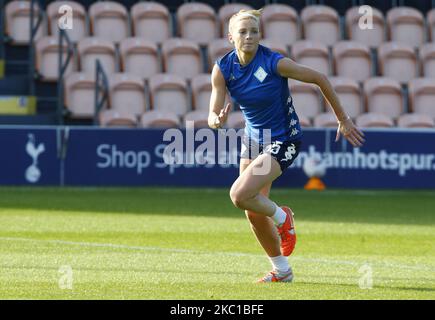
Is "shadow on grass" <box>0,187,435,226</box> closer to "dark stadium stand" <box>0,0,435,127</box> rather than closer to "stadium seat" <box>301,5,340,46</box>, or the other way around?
"dark stadium stand" <box>0,0,435,127</box>

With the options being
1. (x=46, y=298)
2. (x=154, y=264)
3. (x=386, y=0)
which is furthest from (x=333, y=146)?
(x=46, y=298)

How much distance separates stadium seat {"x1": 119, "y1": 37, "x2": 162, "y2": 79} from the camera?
76.1 feet

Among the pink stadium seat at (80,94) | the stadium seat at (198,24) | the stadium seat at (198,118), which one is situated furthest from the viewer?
the stadium seat at (198,24)

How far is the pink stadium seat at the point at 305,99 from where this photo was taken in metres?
22.9

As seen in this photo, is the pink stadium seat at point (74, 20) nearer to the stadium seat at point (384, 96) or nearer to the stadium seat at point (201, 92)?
the stadium seat at point (201, 92)

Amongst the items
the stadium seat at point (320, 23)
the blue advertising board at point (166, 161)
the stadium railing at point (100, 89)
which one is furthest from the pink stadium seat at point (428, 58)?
the stadium railing at point (100, 89)

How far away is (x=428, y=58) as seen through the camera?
944 inches

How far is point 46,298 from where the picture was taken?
324 inches

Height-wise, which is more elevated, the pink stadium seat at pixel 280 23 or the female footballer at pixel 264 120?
the pink stadium seat at pixel 280 23

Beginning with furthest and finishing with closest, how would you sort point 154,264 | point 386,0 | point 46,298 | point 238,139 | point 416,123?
point 386,0
point 416,123
point 238,139
point 154,264
point 46,298

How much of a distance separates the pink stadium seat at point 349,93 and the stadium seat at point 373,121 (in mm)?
581
